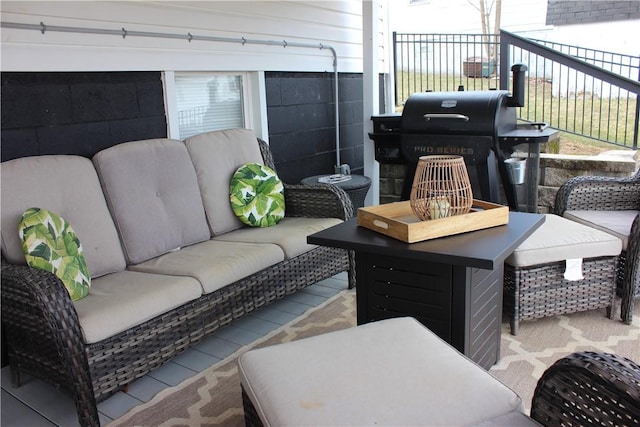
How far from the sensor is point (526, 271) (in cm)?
262

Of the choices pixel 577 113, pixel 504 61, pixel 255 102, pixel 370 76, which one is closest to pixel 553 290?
pixel 255 102

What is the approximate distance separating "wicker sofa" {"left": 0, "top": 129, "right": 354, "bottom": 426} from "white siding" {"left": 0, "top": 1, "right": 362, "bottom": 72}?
49cm

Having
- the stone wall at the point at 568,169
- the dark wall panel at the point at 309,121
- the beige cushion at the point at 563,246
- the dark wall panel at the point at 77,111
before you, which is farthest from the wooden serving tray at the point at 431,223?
the dark wall panel at the point at 309,121

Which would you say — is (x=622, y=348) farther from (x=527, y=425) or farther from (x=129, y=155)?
(x=129, y=155)

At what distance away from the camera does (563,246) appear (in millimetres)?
2627

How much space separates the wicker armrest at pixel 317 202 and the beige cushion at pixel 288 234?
60 millimetres

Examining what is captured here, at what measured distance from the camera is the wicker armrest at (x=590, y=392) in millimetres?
1161

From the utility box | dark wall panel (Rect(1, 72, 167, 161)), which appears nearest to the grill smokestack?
dark wall panel (Rect(1, 72, 167, 161))

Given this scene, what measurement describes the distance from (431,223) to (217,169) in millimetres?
1534

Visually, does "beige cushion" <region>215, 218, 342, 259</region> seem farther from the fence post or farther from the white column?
the fence post

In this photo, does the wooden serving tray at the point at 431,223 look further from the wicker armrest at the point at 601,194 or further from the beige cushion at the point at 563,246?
the wicker armrest at the point at 601,194

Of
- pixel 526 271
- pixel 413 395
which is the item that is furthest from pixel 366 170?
pixel 413 395

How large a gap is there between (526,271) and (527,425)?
1.45 metres

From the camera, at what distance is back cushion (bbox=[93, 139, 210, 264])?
8.79 ft
